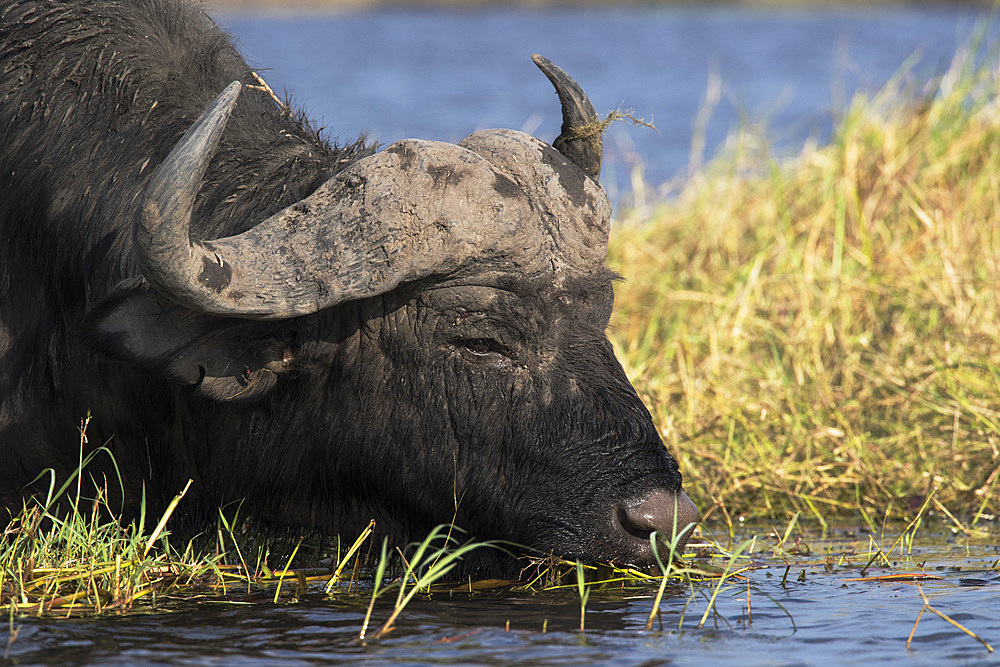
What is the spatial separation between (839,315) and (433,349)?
3.66m

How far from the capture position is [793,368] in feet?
22.3

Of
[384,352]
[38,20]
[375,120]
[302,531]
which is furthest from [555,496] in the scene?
[375,120]

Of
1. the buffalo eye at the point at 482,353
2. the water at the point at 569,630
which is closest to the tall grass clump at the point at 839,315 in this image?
the water at the point at 569,630

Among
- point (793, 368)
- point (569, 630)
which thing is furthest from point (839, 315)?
point (569, 630)

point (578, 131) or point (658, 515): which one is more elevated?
point (578, 131)

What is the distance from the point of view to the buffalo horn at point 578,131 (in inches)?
180

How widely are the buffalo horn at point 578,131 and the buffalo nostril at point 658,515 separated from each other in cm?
120

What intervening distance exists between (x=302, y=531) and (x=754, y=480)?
208 centimetres

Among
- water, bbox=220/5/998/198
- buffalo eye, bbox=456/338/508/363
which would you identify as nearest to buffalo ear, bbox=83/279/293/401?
buffalo eye, bbox=456/338/508/363

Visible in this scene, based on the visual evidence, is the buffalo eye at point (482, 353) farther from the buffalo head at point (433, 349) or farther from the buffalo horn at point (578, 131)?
the buffalo horn at point (578, 131)

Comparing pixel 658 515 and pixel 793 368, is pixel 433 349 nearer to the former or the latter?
pixel 658 515

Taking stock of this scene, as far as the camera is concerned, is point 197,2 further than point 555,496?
Yes

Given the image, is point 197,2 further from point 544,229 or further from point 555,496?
point 555,496

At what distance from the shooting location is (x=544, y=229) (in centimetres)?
402
